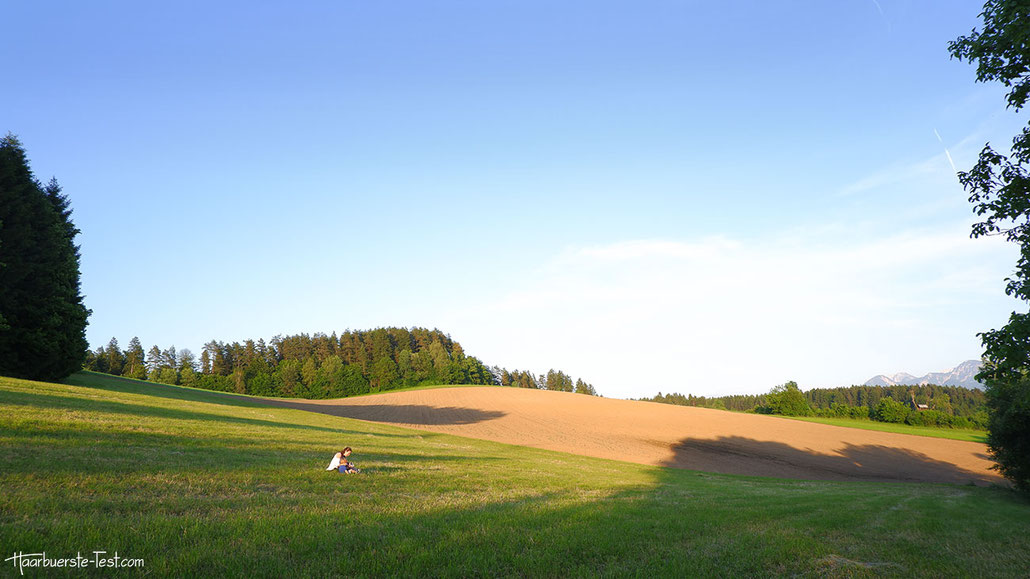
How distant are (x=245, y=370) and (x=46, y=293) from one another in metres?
86.9

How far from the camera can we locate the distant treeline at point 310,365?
113 metres

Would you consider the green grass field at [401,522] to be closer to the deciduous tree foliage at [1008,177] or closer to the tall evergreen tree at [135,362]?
the deciduous tree foliage at [1008,177]

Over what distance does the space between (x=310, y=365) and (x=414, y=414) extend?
70.5m

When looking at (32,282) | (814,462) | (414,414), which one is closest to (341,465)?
(32,282)

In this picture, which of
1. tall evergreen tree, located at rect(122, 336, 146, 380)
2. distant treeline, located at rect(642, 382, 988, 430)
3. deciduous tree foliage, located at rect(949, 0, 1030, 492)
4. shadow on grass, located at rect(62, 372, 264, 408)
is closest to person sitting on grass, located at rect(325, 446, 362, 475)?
deciduous tree foliage, located at rect(949, 0, 1030, 492)

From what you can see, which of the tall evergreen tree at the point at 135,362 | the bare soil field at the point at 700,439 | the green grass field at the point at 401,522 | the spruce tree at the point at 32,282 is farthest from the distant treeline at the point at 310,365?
the green grass field at the point at 401,522

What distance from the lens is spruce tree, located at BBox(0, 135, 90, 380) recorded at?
1341 inches

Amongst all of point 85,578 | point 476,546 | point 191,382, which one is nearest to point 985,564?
point 476,546

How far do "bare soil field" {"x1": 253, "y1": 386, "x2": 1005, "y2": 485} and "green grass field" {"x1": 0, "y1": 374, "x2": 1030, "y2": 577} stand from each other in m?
23.2

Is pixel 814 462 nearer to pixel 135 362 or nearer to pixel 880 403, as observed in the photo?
pixel 880 403

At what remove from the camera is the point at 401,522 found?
8.17 metres

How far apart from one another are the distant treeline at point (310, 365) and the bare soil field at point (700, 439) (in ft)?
169

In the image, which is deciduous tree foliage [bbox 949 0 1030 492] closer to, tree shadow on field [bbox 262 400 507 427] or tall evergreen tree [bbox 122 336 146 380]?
tree shadow on field [bbox 262 400 507 427]

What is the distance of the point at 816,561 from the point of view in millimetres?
7824
